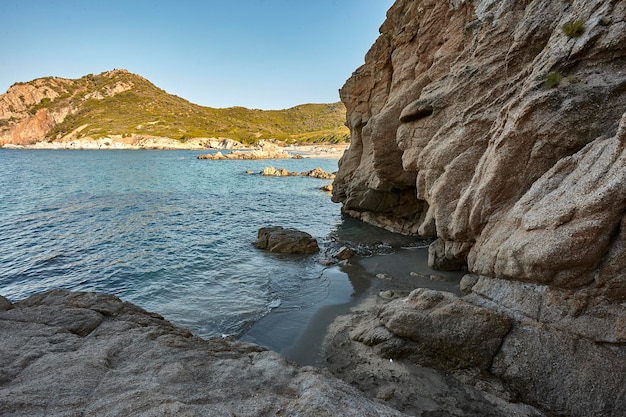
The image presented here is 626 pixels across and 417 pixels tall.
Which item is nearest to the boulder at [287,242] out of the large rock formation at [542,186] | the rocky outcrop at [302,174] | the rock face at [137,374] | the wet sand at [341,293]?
the wet sand at [341,293]

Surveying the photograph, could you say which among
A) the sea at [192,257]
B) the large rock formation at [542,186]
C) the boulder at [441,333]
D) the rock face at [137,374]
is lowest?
the sea at [192,257]

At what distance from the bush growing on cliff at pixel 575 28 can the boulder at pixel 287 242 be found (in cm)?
1890

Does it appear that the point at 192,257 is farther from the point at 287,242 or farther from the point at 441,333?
the point at 441,333

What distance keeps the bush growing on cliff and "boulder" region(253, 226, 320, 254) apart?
1890 cm

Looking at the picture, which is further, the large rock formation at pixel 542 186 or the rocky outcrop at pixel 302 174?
the rocky outcrop at pixel 302 174

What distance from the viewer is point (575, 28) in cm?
1163

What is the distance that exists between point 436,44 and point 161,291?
25313mm

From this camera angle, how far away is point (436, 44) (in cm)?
2530

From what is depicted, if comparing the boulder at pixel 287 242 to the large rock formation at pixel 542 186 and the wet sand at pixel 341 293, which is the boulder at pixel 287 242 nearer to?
the wet sand at pixel 341 293

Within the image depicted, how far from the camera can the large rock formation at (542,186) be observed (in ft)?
27.8

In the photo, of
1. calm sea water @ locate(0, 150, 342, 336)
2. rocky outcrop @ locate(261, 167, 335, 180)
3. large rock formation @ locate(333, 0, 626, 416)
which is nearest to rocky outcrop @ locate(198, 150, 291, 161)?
rocky outcrop @ locate(261, 167, 335, 180)

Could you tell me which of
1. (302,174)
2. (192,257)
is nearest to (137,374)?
(192,257)

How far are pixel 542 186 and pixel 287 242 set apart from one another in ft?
59.8

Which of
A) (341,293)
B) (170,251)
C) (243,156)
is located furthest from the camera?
(243,156)
